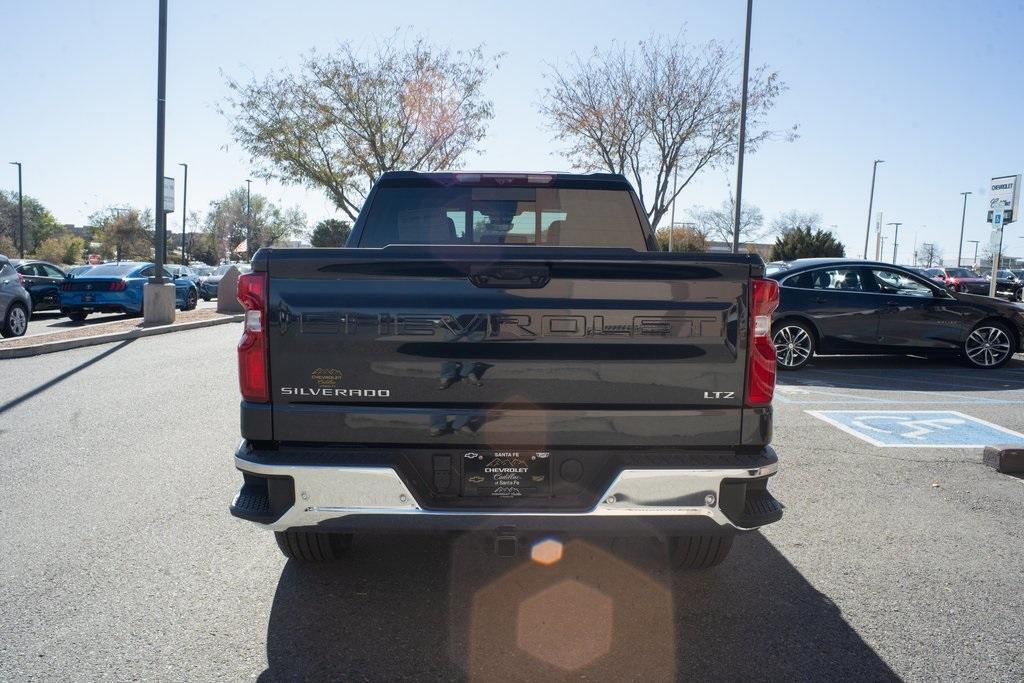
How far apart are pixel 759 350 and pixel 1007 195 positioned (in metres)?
16.2

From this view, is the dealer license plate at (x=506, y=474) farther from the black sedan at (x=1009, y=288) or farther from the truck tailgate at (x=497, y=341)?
the black sedan at (x=1009, y=288)

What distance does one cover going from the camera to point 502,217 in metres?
4.93

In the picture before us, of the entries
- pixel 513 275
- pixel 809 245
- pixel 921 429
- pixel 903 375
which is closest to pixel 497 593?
pixel 513 275

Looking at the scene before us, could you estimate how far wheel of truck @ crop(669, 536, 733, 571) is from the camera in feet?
12.8

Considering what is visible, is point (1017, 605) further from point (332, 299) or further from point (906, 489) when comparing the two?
point (332, 299)

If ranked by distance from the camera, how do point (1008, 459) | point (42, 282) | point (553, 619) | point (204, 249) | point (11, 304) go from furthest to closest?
1. point (204, 249)
2. point (42, 282)
3. point (11, 304)
4. point (1008, 459)
5. point (553, 619)

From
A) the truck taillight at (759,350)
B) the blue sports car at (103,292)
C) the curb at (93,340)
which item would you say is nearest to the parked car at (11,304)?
the curb at (93,340)

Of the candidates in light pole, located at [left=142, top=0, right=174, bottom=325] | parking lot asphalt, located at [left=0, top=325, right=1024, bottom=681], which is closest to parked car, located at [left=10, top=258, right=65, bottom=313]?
light pole, located at [left=142, top=0, right=174, bottom=325]

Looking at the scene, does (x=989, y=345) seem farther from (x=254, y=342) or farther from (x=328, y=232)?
(x=328, y=232)

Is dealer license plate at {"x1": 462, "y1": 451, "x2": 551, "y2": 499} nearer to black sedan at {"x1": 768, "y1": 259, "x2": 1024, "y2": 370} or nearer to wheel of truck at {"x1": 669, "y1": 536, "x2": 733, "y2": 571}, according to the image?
wheel of truck at {"x1": 669, "y1": 536, "x2": 733, "y2": 571}

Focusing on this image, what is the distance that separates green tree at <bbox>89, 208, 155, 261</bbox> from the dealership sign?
7053cm

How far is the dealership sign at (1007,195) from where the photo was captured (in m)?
16.2

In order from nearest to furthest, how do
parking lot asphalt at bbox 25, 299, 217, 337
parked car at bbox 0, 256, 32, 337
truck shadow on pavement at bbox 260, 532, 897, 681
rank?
Answer: 1. truck shadow on pavement at bbox 260, 532, 897, 681
2. parked car at bbox 0, 256, 32, 337
3. parking lot asphalt at bbox 25, 299, 217, 337

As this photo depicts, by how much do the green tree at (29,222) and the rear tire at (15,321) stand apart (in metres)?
56.8
